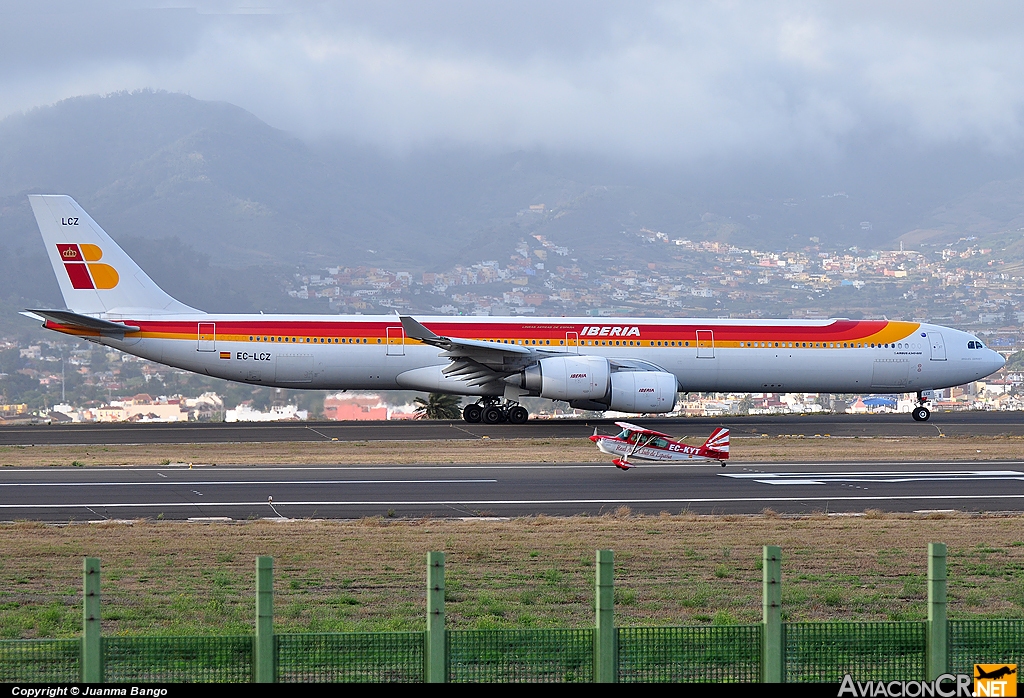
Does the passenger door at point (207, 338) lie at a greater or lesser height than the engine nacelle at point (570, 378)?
greater

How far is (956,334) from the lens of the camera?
149ft

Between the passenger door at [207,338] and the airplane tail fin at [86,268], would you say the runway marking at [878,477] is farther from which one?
the airplane tail fin at [86,268]

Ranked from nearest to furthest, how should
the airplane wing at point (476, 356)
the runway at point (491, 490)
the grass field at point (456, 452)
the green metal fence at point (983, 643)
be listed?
the green metal fence at point (983, 643) < the runway at point (491, 490) < the grass field at point (456, 452) < the airplane wing at point (476, 356)

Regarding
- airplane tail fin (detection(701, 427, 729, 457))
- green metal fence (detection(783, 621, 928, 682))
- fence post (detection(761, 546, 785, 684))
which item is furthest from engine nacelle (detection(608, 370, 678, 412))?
fence post (detection(761, 546, 785, 684))

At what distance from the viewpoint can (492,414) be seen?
41500mm

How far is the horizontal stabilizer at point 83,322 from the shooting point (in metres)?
38.1

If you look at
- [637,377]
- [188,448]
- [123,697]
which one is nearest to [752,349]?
[637,377]

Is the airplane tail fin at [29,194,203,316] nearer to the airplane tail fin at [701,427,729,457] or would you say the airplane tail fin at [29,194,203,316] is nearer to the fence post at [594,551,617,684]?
the airplane tail fin at [701,427,729,457]

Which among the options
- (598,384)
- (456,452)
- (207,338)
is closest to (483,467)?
(456,452)

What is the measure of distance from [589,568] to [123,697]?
25.7 ft

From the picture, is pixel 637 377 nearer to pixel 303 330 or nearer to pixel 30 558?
pixel 303 330

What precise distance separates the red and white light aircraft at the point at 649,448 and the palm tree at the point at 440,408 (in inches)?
890

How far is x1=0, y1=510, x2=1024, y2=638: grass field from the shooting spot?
11.8 m

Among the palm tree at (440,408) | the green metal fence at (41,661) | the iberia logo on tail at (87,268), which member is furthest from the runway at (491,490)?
the palm tree at (440,408)
